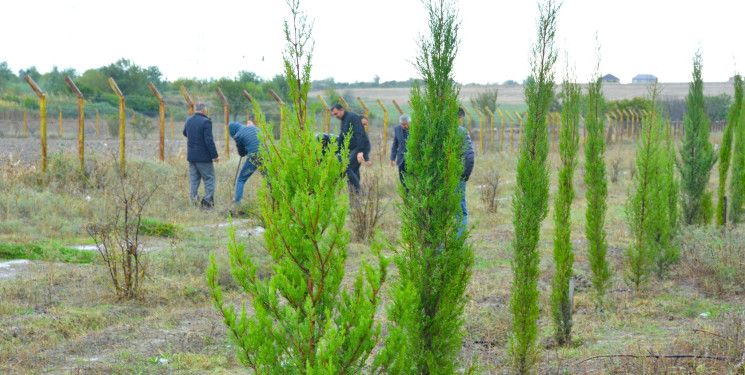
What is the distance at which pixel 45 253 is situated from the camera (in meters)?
6.96

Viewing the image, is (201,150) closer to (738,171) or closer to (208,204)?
(208,204)

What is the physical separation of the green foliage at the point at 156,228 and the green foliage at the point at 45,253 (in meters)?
1.18

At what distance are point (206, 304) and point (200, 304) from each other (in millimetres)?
52

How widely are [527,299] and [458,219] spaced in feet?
3.91

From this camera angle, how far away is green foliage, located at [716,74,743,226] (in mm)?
9383

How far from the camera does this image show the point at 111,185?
11000mm

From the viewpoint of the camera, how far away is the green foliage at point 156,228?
27.4ft

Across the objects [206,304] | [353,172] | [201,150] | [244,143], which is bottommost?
[206,304]

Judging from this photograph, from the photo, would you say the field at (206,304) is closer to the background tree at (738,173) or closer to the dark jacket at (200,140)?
the dark jacket at (200,140)

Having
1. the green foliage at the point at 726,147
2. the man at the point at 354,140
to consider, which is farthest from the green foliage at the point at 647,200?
the man at the point at 354,140

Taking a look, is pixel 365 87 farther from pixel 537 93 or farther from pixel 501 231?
pixel 537 93

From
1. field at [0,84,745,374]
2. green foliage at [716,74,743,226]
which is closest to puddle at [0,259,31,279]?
field at [0,84,745,374]

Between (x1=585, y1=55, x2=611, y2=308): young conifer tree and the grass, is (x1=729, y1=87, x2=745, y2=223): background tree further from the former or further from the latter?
(x1=585, y1=55, x2=611, y2=308): young conifer tree

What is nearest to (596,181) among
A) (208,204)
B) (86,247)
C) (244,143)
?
(86,247)
